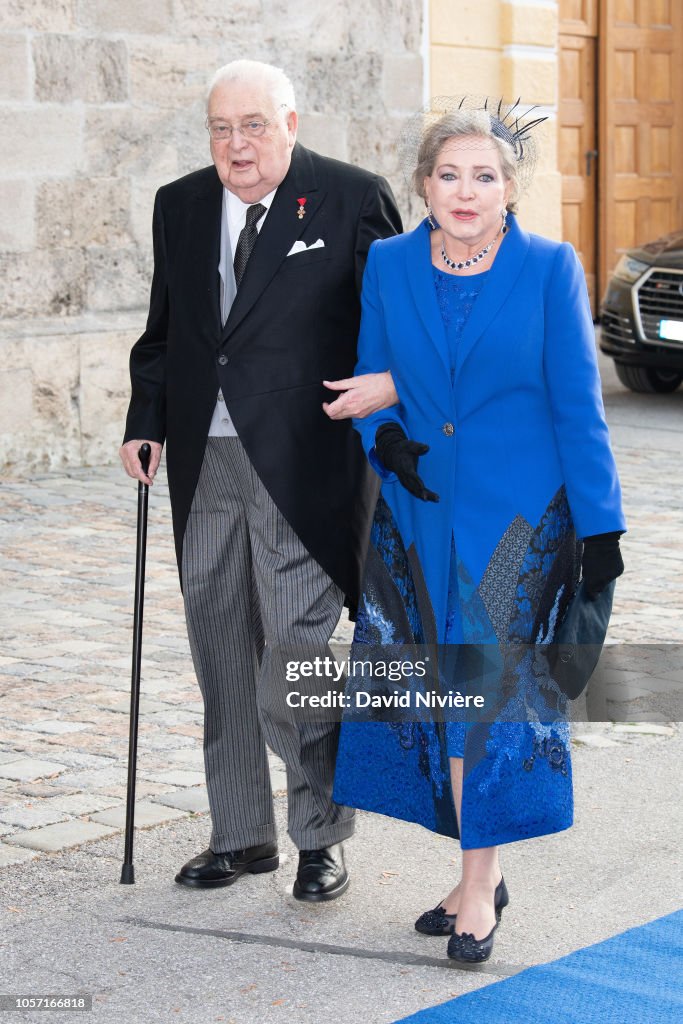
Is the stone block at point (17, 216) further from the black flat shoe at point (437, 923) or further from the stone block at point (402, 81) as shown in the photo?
the black flat shoe at point (437, 923)

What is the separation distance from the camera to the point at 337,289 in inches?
163

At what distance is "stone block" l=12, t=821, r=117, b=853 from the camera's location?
4.51 m

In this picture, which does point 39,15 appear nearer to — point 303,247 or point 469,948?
point 303,247

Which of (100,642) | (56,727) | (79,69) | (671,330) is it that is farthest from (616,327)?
(56,727)

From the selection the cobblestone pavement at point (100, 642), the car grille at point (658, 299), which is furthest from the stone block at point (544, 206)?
the cobblestone pavement at point (100, 642)

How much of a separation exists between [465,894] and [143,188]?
7784mm

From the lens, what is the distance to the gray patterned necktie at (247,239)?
417cm

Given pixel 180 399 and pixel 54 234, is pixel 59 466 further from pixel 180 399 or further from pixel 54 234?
pixel 180 399

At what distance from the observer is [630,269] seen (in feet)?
43.4

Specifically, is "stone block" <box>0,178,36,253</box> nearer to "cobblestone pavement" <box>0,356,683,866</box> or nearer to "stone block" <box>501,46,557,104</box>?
"cobblestone pavement" <box>0,356,683,866</box>

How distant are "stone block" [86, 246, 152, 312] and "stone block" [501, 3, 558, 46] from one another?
3963 millimetres

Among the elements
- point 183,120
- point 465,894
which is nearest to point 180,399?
point 465,894

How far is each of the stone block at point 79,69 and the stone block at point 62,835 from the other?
669 centimetres

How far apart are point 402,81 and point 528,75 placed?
1.67 metres
